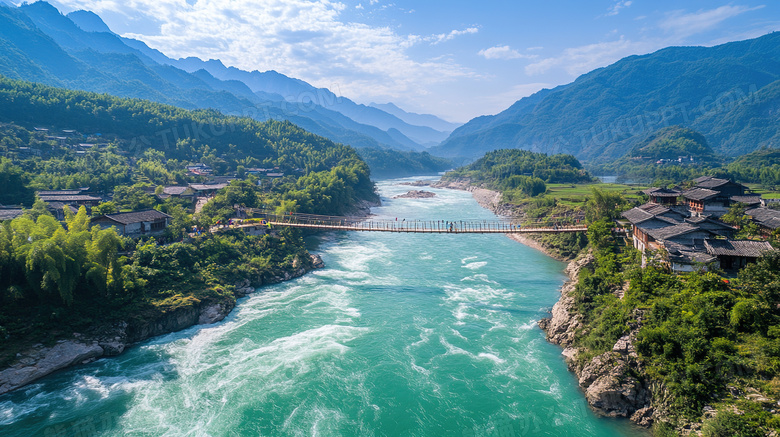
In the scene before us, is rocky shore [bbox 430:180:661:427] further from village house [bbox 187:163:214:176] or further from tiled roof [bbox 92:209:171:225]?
village house [bbox 187:163:214:176]

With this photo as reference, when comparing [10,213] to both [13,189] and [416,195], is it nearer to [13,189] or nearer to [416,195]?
[13,189]

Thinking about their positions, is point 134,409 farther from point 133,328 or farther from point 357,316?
point 357,316

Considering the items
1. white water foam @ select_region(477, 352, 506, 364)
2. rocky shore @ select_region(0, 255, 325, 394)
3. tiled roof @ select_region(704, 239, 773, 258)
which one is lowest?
white water foam @ select_region(477, 352, 506, 364)

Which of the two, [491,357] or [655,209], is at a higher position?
[655,209]

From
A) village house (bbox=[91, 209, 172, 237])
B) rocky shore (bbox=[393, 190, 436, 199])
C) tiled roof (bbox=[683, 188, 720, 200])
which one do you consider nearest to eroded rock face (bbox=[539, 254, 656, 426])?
tiled roof (bbox=[683, 188, 720, 200])

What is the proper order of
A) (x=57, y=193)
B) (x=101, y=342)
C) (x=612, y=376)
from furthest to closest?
(x=57, y=193), (x=101, y=342), (x=612, y=376)

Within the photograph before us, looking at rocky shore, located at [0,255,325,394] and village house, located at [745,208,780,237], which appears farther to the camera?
village house, located at [745,208,780,237]

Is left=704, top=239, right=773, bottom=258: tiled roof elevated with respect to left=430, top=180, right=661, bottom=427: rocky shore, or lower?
elevated

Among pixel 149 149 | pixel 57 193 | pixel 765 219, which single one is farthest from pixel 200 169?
pixel 765 219
